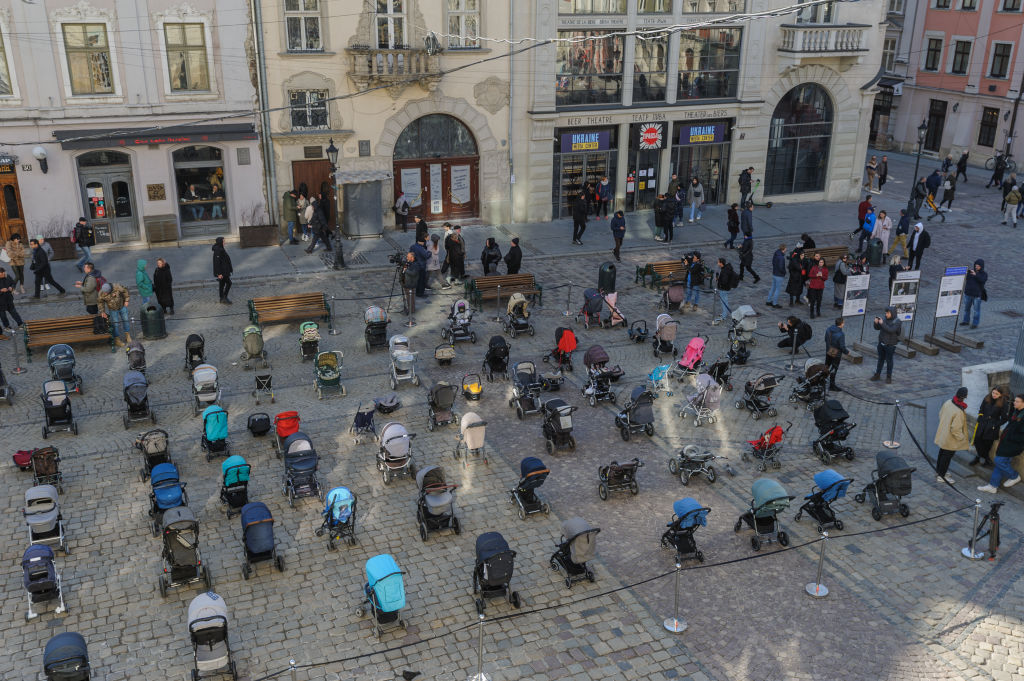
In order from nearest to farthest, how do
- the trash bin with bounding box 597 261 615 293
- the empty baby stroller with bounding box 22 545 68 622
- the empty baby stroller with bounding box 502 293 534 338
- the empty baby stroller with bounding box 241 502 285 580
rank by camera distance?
the empty baby stroller with bounding box 22 545 68 622
the empty baby stroller with bounding box 241 502 285 580
the empty baby stroller with bounding box 502 293 534 338
the trash bin with bounding box 597 261 615 293

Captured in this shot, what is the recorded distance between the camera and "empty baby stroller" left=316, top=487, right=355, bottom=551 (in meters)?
15.0

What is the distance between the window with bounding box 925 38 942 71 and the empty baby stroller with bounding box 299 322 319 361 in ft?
143

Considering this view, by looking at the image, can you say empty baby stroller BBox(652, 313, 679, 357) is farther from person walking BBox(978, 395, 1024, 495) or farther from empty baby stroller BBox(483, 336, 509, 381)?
Result: person walking BBox(978, 395, 1024, 495)

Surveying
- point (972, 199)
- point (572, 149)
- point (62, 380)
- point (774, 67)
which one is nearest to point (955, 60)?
point (972, 199)

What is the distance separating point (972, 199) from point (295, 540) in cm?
3707

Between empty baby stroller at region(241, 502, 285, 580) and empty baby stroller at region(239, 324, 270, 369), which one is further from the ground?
empty baby stroller at region(239, 324, 270, 369)

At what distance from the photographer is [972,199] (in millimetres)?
42094

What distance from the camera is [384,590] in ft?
42.3

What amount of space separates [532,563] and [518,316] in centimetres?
1035

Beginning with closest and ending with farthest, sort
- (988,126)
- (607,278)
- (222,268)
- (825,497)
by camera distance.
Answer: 1. (825,497)
2. (222,268)
3. (607,278)
4. (988,126)

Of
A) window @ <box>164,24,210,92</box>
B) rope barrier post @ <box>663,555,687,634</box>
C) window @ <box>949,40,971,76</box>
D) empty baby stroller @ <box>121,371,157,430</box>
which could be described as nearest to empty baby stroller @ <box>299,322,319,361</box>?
empty baby stroller @ <box>121,371,157,430</box>

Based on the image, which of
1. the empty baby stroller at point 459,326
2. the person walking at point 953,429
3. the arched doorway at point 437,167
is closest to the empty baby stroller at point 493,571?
the person walking at point 953,429

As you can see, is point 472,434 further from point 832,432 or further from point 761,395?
point 832,432

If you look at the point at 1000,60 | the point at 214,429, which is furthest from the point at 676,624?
the point at 1000,60
